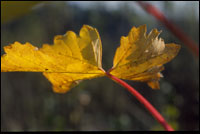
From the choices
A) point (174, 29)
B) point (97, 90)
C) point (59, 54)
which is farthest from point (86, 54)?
point (97, 90)

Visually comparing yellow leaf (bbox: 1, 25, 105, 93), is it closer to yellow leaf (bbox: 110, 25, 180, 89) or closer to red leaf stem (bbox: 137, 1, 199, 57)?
yellow leaf (bbox: 110, 25, 180, 89)

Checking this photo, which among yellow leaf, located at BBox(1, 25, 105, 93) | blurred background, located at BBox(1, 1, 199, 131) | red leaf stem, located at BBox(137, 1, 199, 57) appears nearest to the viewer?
yellow leaf, located at BBox(1, 25, 105, 93)

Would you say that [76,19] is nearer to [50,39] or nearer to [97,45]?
[50,39]

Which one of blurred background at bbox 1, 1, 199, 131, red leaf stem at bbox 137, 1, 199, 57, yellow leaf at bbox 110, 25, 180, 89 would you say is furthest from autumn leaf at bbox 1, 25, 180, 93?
blurred background at bbox 1, 1, 199, 131

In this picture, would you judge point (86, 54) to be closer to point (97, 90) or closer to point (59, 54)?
point (59, 54)

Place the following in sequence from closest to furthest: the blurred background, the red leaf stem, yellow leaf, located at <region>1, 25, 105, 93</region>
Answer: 1. yellow leaf, located at <region>1, 25, 105, 93</region>
2. the red leaf stem
3. the blurred background

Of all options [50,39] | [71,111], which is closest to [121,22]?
[50,39]
